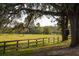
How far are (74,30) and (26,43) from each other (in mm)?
583

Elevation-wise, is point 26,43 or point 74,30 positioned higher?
point 74,30

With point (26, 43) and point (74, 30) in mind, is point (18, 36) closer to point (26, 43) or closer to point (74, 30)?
point (26, 43)

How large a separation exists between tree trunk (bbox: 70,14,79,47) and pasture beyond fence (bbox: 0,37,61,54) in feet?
0.54

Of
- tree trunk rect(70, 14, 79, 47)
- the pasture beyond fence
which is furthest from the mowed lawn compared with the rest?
tree trunk rect(70, 14, 79, 47)

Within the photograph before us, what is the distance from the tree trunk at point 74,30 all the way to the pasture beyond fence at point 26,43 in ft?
0.54

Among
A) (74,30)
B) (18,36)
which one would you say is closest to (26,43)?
(18,36)

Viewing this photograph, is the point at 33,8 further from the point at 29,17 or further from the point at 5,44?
the point at 5,44

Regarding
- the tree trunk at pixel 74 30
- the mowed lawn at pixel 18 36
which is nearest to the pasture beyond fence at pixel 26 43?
the mowed lawn at pixel 18 36

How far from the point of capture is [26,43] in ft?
12.1

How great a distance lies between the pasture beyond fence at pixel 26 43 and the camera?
3.65 meters

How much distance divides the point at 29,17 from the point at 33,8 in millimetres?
116

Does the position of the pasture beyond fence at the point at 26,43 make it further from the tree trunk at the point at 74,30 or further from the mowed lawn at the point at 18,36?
the tree trunk at the point at 74,30

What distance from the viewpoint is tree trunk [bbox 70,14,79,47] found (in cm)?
364

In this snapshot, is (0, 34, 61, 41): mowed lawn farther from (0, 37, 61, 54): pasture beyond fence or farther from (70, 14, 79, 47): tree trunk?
(70, 14, 79, 47): tree trunk
